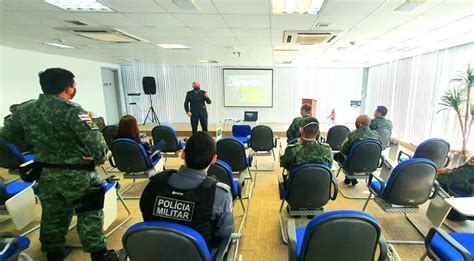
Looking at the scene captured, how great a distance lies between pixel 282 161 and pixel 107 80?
28.8ft

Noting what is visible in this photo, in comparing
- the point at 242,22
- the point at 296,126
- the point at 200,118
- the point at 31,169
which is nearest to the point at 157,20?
the point at 242,22

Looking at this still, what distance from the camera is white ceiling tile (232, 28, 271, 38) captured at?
3490mm

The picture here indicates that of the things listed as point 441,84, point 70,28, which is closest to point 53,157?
point 70,28

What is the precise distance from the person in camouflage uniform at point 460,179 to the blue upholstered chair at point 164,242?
277 cm

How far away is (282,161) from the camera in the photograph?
2.51 meters

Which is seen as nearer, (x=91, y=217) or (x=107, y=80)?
(x=91, y=217)

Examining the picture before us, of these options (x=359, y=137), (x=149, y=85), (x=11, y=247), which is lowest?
(x=11, y=247)

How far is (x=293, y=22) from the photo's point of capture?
3.05 m

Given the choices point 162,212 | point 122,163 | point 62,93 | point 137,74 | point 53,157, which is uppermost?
point 137,74

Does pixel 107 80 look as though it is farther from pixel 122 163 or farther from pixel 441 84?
pixel 441 84

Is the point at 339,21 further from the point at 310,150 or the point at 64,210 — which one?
A: the point at 64,210

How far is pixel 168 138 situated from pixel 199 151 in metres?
3.03

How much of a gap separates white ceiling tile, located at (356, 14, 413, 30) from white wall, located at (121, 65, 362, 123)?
19.9 feet

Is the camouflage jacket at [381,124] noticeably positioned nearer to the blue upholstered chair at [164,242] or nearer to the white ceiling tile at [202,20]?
the white ceiling tile at [202,20]
